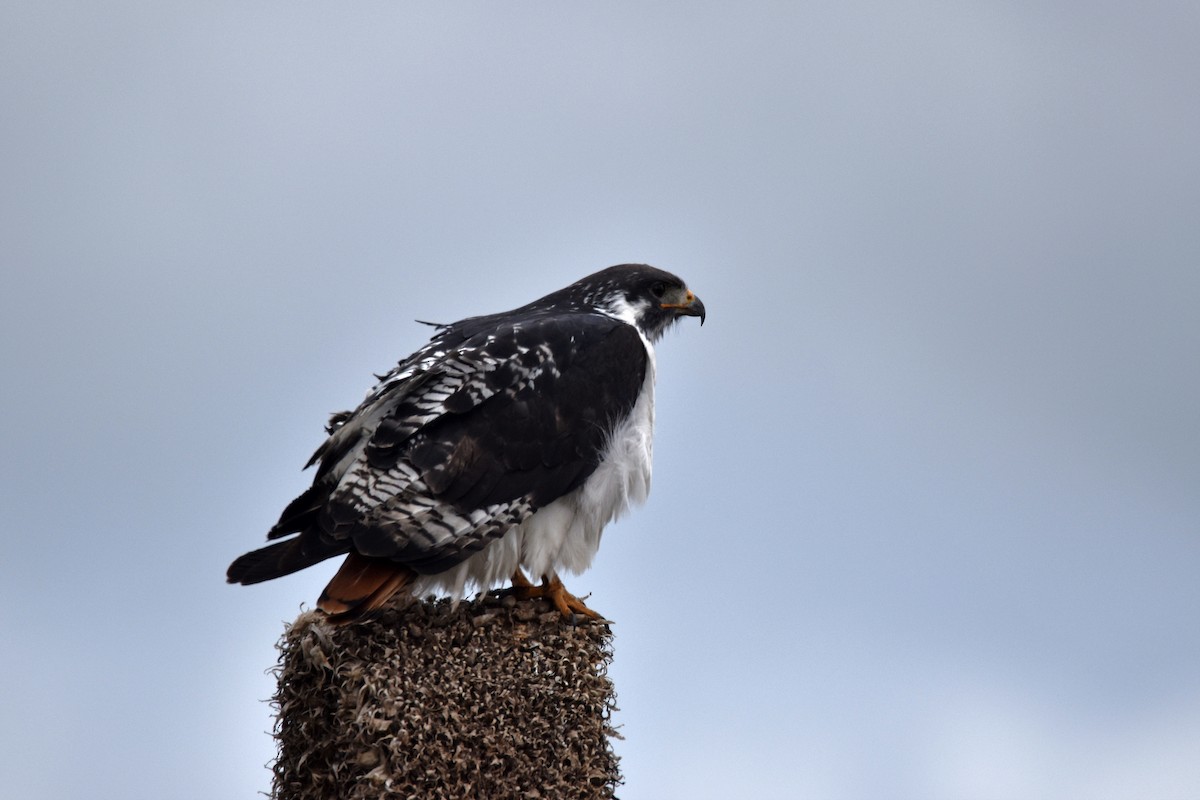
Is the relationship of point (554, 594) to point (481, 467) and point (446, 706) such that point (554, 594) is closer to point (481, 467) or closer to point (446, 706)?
point (481, 467)

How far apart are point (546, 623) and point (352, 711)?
1039 mm

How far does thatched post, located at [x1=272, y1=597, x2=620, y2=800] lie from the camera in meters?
6.54

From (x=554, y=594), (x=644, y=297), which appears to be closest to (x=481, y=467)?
(x=554, y=594)

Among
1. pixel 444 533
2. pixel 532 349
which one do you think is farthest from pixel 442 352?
pixel 444 533

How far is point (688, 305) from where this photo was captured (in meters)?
8.61

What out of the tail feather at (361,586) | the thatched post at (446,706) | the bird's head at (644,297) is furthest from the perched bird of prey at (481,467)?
the bird's head at (644,297)

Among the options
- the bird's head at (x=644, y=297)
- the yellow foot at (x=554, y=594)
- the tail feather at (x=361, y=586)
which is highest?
the bird's head at (x=644, y=297)

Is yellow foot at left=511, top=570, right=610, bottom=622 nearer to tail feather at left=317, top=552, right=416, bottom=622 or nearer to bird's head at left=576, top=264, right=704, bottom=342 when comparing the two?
tail feather at left=317, top=552, right=416, bottom=622

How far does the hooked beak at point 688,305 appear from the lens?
28.1 feet

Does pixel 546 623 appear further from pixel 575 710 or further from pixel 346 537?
pixel 346 537

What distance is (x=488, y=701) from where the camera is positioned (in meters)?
6.67

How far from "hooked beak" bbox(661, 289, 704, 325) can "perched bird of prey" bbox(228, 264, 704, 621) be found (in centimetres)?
61

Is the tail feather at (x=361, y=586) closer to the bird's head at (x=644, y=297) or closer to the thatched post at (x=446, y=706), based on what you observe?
the thatched post at (x=446, y=706)

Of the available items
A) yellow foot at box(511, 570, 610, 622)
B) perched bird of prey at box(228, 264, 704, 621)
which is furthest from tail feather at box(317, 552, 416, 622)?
yellow foot at box(511, 570, 610, 622)
